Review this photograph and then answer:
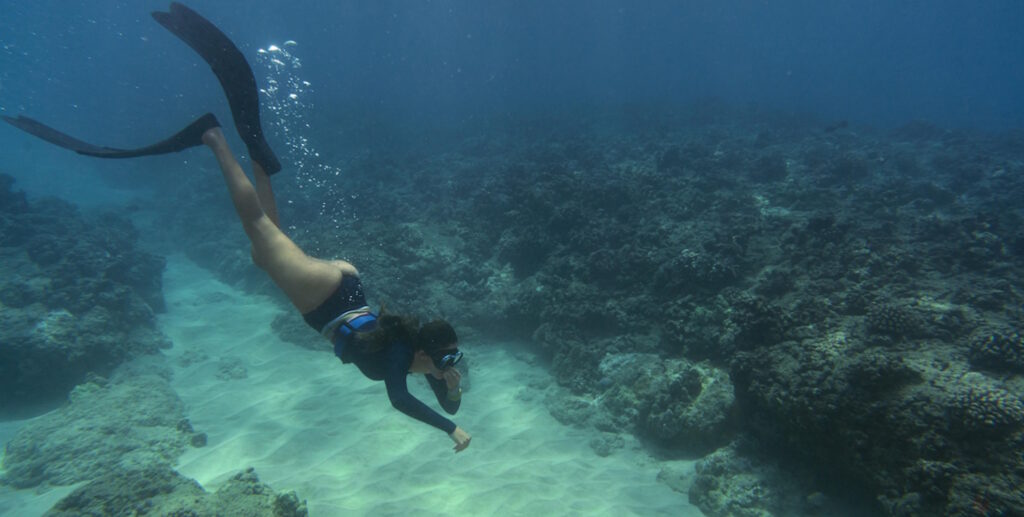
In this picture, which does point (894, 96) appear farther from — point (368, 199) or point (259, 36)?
point (259, 36)

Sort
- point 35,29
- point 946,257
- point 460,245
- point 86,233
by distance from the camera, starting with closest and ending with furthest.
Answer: point 946,257, point 460,245, point 86,233, point 35,29

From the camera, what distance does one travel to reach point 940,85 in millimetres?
81062

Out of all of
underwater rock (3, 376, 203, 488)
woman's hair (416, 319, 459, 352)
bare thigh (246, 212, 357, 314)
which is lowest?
underwater rock (3, 376, 203, 488)

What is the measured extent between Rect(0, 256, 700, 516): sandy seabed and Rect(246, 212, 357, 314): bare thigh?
9.41ft

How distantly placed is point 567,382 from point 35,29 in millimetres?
107695

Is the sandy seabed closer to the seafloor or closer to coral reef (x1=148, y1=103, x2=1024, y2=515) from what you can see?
the seafloor

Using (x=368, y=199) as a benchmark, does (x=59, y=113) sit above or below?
above

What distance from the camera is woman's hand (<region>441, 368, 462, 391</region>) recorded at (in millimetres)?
3824

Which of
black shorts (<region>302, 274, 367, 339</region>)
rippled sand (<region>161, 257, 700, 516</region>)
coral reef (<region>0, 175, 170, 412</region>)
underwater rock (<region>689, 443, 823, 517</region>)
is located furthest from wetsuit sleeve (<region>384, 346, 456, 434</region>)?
coral reef (<region>0, 175, 170, 412</region>)

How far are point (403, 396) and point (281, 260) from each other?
189cm

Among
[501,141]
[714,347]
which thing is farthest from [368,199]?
[714,347]

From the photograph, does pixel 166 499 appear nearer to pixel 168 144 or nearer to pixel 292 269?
pixel 292 269

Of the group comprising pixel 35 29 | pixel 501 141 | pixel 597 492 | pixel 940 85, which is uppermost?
pixel 35 29

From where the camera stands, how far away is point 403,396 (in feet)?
11.3
